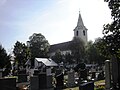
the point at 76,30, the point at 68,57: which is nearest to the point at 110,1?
the point at 68,57

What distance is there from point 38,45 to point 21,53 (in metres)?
19.0

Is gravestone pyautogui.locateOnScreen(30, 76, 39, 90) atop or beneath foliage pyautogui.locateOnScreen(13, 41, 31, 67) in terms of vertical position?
beneath

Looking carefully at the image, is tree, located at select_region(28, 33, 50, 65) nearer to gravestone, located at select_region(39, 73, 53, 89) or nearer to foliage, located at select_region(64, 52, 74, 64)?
foliage, located at select_region(64, 52, 74, 64)

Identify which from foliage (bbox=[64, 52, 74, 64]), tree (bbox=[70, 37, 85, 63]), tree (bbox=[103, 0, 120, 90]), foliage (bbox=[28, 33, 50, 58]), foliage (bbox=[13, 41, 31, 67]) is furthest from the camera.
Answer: foliage (bbox=[28, 33, 50, 58])

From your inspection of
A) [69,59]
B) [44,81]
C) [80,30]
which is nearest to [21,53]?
[69,59]

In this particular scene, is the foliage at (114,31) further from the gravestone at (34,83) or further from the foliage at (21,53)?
the foliage at (21,53)

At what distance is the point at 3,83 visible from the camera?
14.4 metres

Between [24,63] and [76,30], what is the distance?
48582mm

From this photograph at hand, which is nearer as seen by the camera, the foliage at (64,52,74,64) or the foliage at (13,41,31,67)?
the foliage at (13,41,31,67)

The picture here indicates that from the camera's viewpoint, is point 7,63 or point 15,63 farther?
point 15,63

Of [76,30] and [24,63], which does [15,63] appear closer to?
[24,63]

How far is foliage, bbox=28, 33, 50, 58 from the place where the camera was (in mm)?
84113

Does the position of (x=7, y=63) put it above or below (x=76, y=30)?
below

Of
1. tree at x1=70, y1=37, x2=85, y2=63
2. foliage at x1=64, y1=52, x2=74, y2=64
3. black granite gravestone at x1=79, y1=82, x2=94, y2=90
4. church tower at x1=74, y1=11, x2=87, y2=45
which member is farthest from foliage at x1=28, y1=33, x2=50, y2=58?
black granite gravestone at x1=79, y1=82, x2=94, y2=90
